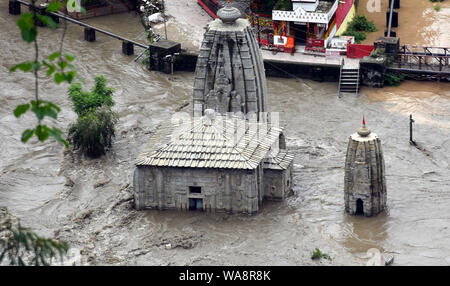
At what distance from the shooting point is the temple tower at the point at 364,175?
136ft

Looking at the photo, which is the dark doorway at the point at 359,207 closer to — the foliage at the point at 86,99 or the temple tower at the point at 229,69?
the temple tower at the point at 229,69

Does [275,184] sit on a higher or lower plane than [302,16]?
lower

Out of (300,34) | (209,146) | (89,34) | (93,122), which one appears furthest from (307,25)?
(209,146)

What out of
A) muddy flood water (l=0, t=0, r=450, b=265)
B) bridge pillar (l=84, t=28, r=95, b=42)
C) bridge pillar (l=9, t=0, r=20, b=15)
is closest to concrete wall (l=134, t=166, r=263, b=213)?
muddy flood water (l=0, t=0, r=450, b=265)

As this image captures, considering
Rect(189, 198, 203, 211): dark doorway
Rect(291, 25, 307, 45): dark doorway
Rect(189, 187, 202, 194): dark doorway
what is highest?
Rect(291, 25, 307, 45): dark doorway

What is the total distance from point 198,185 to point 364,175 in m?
6.98

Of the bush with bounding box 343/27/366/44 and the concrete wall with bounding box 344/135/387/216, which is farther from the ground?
the bush with bounding box 343/27/366/44

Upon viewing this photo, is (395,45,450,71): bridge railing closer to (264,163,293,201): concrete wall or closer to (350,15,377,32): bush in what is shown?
(350,15,377,32): bush

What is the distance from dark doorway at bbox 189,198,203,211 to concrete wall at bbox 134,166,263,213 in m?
0.16

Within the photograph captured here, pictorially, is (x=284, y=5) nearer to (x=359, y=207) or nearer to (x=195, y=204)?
(x=359, y=207)

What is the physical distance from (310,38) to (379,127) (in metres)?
10.1

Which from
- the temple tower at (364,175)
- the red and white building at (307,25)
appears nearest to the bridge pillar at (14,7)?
the red and white building at (307,25)

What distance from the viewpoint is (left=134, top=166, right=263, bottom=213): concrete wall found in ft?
139

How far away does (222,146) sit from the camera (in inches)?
1681
